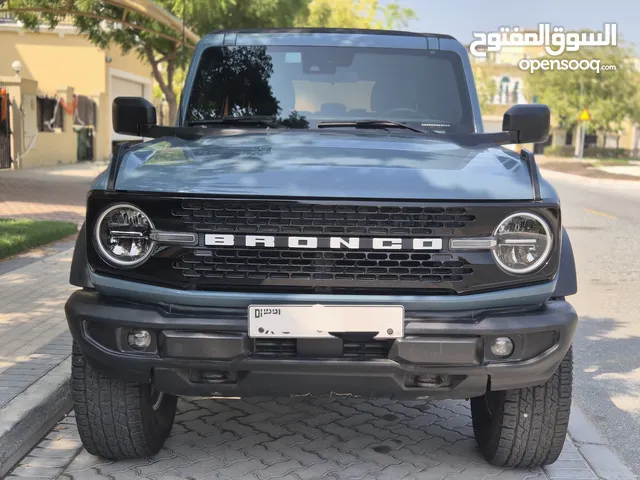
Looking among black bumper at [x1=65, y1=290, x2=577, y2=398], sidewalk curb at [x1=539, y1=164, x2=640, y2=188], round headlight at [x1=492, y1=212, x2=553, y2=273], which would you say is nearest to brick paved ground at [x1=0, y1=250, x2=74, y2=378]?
black bumper at [x1=65, y1=290, x2=577, y2=398]

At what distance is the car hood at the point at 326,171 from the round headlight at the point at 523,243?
0.10 metres

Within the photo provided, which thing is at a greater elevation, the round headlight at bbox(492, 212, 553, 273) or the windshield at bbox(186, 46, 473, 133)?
the windshield at bbox(186, 46, 473, 133)

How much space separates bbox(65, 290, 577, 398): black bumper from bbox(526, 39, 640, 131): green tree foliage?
54.9 meters

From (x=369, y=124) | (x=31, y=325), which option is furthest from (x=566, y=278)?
(x=31, y=325)

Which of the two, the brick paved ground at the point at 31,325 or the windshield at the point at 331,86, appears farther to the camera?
the brick paved ground at the point at 31,325

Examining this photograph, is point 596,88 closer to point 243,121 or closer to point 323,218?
point 243,121

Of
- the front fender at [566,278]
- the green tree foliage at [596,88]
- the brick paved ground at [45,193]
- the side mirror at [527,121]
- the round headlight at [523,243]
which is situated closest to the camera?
the round headlight at [523,243]

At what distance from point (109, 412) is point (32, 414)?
84cm

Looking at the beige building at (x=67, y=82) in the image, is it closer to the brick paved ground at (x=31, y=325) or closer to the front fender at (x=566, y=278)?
the brick paved ground at (x=31, y=325)

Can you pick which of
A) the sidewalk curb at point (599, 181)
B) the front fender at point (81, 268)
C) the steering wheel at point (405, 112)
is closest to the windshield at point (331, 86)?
the steering wheel at point (405, 112)

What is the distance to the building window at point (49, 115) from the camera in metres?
27.1

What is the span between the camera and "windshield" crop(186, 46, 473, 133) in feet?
15.3

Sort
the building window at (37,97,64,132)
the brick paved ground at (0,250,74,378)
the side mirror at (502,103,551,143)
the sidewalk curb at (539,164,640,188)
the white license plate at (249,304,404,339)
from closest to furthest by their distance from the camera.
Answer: the white license plate at (249,304,404,339)
the side mirror at (502,103,551,143)
the brick paved ground at (0,250,74,378)
the building window at (37,97,64,132)
the sidewalk curb at (539,164,640,188)

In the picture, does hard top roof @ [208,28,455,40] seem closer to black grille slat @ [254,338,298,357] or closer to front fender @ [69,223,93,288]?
front fender @ [69,223,93,288]
